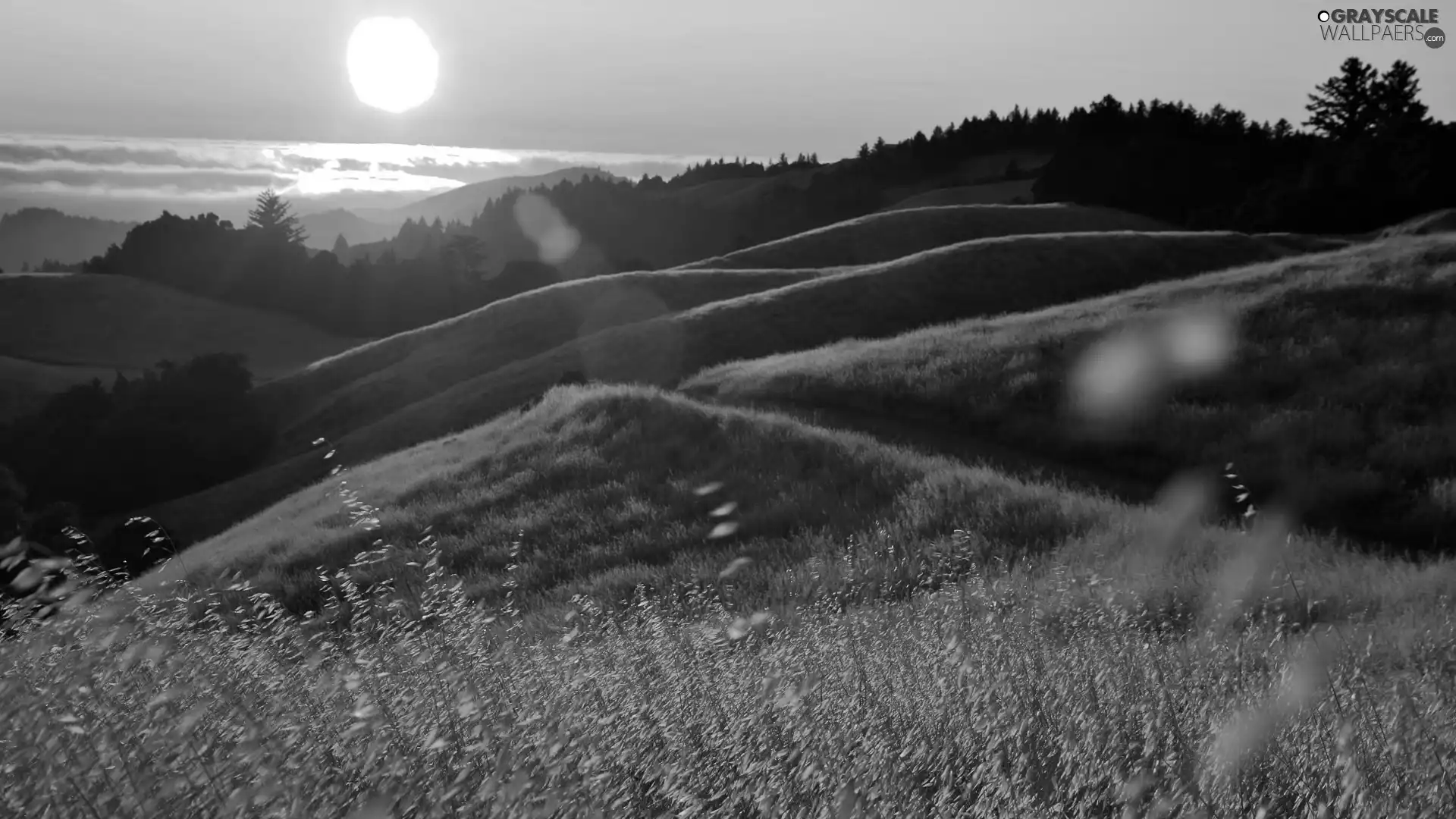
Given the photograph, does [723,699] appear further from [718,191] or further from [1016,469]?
[718,191]

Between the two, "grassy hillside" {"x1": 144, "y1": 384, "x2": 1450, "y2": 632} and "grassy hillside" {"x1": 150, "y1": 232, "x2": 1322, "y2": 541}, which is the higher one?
"grassy hillside" {"x1": 144, "y1": 384, "x2": 1450, "y2": 632}

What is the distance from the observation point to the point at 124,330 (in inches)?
3150

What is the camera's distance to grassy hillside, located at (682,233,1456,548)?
15125 millimetres

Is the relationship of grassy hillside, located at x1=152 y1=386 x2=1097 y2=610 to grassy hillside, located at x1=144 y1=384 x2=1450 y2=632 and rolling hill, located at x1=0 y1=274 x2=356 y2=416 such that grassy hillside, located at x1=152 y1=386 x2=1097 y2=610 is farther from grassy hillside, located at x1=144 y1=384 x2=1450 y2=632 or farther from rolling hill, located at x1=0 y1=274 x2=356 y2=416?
rolling hill, located at x1=0 y1=274 x2=356 y2=416

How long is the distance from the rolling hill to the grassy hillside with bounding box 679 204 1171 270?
38.2 m

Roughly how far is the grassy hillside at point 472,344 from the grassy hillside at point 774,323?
42cm

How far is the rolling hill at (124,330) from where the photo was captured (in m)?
73.8

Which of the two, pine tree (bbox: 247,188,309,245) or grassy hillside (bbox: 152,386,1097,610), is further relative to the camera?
pine tree (bbox: 247,188,309,245)

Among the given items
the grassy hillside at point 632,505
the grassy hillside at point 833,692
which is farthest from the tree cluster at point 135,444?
the grassy hillside at point 833,692

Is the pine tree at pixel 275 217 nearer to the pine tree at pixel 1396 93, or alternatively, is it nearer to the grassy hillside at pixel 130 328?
the grassy hillside at pixel 130 328

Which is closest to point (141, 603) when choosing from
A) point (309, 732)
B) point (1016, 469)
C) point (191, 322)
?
point (309, 732)

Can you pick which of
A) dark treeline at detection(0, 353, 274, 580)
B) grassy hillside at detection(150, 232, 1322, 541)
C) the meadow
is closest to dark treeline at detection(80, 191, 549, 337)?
dark treeline at detection(0, 353, 274, 580)

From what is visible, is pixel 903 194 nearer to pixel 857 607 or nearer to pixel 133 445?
pixel 133 445

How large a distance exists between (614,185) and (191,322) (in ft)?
226
